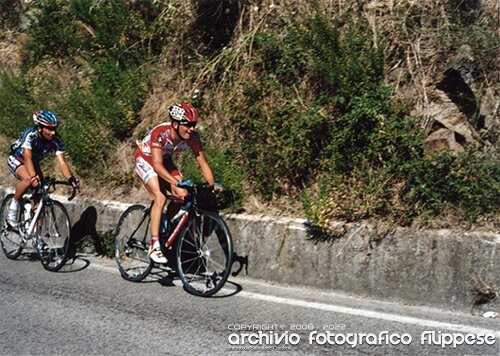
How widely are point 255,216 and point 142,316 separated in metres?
2.04

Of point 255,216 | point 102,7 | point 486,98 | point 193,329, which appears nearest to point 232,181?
point 255,216

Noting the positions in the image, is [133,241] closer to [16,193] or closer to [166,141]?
[166,141]

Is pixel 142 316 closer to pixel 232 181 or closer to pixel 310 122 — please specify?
pixel 232 181

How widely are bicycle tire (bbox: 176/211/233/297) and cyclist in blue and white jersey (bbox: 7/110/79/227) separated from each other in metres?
2.01

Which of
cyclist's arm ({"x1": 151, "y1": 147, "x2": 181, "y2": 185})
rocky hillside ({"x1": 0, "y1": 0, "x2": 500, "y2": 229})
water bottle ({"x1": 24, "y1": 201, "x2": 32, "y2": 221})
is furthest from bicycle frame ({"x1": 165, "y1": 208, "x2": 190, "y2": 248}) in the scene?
water bottle ({"x1": 24, "y1": 201, "x2": 32, "y2": 221})

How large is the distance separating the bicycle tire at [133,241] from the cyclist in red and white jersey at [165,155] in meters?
0.62

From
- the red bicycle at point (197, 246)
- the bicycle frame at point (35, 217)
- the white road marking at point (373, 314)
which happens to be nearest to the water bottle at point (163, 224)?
the red bicycle at point (197, 246)

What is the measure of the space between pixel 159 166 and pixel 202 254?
1.17m

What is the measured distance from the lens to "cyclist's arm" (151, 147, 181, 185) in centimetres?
730

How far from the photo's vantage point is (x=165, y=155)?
311 inches

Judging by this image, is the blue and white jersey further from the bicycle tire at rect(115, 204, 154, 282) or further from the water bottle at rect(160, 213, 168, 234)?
the water bottle at rect(160, 213, 168, 234)

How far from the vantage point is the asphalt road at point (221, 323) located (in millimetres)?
5566

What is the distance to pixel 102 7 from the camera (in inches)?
500

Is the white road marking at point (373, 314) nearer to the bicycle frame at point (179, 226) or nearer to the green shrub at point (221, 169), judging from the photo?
the bicycle frame at point (179, 226)
